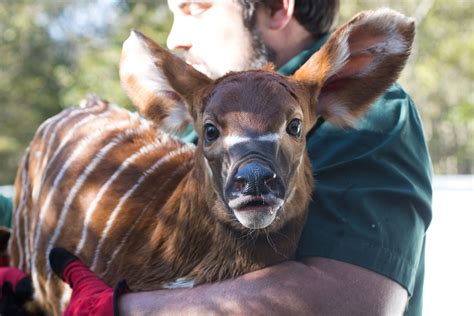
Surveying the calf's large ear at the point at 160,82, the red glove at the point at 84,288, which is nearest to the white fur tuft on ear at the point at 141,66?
the calf's large ear at the point at 160,82

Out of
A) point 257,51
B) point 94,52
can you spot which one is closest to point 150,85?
point 257,51

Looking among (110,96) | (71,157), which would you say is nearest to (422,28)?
(110,96)

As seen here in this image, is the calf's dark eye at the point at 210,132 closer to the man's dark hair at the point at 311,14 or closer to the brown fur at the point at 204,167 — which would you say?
the brown fur at the point at 204,167

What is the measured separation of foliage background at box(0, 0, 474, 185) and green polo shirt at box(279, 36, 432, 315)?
1769 centimetres

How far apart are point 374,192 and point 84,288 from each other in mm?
1017

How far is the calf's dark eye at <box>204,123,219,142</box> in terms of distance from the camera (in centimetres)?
243

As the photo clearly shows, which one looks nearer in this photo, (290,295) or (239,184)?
(239,184)

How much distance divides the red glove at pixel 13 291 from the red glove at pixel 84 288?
52 centimetres

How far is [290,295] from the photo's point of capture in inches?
95.0

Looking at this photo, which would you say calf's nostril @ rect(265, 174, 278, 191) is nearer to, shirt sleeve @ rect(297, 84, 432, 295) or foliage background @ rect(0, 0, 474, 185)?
shirt sleeve @ rect(297, 84, 432, 295)

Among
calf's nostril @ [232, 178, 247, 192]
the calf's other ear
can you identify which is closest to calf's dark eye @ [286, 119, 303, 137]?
the calf's other ear

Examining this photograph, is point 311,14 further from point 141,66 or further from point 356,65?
point 141,66

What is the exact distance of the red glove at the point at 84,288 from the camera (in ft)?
8.20

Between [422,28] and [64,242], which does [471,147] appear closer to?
[422,28]
